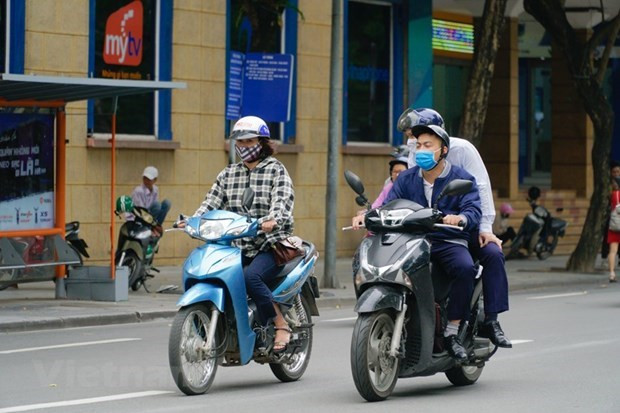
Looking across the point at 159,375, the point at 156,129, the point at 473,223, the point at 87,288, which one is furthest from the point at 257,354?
the point at 156,129

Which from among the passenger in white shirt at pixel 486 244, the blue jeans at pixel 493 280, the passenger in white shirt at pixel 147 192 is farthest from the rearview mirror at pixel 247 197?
the passenger in white shirt at pixel 147 192

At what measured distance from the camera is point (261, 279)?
9.88 m

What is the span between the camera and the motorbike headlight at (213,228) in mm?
9594

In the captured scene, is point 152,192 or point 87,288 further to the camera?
point 152,192

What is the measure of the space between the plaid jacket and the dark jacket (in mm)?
815

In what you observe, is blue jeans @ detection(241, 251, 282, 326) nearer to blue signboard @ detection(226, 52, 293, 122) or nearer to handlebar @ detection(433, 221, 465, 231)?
handlebar @ detection(433, 221, 465, 231)

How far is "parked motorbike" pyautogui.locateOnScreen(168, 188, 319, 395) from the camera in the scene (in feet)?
30.6

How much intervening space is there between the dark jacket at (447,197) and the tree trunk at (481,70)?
42.0 ft

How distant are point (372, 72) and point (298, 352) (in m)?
16.4

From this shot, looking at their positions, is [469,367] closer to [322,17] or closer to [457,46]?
[322,17]

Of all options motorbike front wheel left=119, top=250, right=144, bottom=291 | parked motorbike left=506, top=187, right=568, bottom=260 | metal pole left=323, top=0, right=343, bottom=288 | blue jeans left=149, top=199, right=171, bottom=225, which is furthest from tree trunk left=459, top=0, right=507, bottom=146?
motorbike front wheel left=119, top=250, right=144, bottom=291

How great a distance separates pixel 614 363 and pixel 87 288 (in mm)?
7254

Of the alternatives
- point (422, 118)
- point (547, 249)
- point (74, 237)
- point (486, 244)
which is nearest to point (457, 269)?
point (486, 244)

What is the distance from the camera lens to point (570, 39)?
23.6 meters
